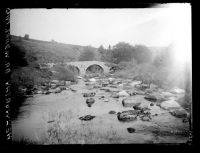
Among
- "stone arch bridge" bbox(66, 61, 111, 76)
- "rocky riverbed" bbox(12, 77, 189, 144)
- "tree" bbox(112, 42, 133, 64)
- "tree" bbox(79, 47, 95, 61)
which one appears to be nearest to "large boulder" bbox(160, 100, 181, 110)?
"rocky riverbed" bbox(12, 77, 189, 144)

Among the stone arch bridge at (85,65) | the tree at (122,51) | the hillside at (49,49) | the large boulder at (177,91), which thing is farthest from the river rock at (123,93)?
the hillside at (49,49)

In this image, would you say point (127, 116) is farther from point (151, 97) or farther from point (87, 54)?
point (87, 54)

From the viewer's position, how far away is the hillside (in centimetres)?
337

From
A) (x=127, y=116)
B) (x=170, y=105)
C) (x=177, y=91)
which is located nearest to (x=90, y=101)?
(x=127, y=116)

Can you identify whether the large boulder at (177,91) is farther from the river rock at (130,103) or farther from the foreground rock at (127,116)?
the foreground rock at (127,116)

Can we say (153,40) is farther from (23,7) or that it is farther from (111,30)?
(23,7)

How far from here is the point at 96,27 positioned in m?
3.57

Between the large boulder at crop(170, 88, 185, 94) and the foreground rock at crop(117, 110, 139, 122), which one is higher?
the large boulder at crop(170, 88, 185, 94)

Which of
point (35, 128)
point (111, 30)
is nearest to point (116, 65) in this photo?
point (111, 30)

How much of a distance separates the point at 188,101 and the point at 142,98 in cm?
80

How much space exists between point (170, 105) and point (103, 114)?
1227 millimetres

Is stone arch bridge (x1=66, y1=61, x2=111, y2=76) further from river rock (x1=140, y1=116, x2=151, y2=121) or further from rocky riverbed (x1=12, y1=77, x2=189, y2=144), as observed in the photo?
river rock (x1=140, y1=116, x2=151, y2=121)

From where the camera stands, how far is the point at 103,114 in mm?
3467

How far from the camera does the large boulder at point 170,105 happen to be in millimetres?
3459
